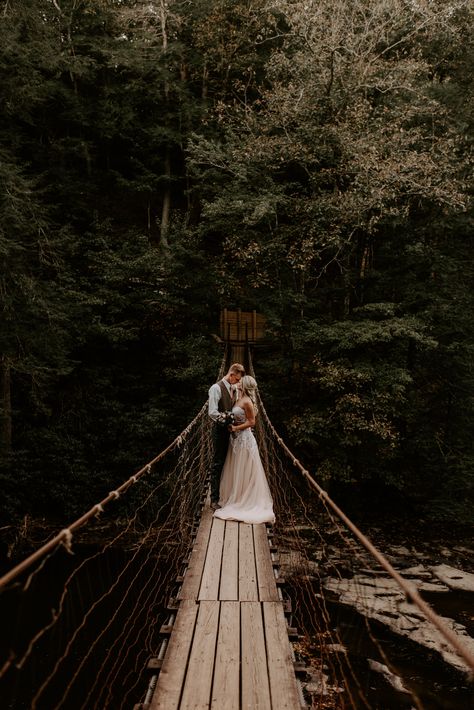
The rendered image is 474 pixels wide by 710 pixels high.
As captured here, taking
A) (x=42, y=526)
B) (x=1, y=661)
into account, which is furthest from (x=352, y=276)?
(x=1, y=661)

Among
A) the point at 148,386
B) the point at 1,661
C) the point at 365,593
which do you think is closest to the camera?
the point at 1,661

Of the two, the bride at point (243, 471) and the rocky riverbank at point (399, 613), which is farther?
the rocky riverbank at point (399, 613)

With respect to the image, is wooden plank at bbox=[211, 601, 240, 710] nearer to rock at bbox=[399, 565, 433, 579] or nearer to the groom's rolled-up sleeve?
the groom's rolled-up sleeve

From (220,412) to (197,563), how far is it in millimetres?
1184

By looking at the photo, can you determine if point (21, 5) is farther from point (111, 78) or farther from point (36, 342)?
point (111, 78)

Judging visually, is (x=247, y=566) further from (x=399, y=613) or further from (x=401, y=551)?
(x=401, y=551)

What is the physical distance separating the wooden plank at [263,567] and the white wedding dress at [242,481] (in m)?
0.23

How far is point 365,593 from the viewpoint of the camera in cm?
612

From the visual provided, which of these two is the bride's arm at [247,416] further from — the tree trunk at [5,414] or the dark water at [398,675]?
the tree trunk at [5,414]

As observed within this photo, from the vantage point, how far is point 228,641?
2.15m

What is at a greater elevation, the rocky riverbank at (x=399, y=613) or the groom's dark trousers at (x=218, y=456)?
the groom's dark trousers at (x=218, y=456)

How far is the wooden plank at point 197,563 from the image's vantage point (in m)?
2.62

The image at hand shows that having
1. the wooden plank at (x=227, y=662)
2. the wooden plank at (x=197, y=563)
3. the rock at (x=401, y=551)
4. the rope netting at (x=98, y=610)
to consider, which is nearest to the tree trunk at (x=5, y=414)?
the rope netting at (x=98, y=610)

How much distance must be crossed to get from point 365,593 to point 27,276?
6072mm
